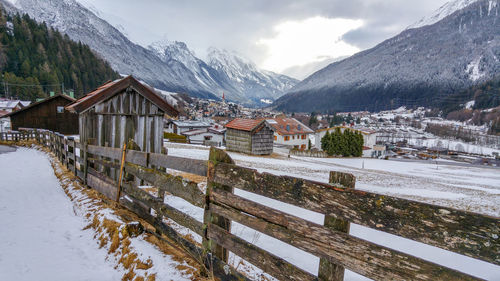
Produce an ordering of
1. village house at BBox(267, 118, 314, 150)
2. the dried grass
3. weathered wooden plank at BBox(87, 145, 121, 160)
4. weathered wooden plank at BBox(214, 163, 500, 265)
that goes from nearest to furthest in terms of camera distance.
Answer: weathered wooden plank at BBox(214, 163, 500, 265)
the dried grass
weathered wooden plank at BBox(87, 145, 121, 160)
village house at BBox(267, 118, 314, 150)

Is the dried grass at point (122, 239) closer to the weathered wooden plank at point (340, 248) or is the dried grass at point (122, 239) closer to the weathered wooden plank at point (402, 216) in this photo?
the weathered wooden plank at point (340, 248)

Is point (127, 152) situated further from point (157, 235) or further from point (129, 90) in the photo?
point (129, 90)

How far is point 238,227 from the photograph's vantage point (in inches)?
247

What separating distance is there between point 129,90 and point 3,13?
524ft

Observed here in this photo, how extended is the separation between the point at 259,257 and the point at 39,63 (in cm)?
13456

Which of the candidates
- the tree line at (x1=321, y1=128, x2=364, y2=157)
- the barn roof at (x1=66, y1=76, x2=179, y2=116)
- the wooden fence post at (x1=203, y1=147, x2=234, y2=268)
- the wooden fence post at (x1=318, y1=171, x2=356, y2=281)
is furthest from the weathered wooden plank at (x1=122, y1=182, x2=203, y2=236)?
the tree line at (x1=321, y1=128, x2=364, y2=157)

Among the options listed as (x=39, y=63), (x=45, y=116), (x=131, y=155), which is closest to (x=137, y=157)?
(x=131, y=155)

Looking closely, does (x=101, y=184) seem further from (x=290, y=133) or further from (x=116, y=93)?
(x=290, y=133)

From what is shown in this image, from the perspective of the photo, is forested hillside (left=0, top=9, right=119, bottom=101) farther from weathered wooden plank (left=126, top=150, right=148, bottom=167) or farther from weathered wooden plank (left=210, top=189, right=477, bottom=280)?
weathered wooden plank (left=210, top=189, right=477, bottom=280)

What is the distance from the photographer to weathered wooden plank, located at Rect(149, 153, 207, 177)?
365 cm

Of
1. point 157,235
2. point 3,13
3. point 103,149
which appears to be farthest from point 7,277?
point 3,13

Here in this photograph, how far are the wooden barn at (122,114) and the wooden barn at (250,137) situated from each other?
2101cm

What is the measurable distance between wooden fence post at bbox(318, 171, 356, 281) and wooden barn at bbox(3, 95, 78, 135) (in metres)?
43.0

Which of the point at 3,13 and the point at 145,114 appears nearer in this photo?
the point at 145,114
